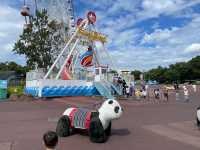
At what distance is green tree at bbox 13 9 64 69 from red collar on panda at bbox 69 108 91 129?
1195 inches

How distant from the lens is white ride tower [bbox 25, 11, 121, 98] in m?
30.1

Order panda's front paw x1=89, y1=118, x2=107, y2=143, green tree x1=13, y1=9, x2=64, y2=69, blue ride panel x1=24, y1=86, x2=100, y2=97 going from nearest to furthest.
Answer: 1. panda's front paw x1=89, y1=118, x2=107, y2=143
2. blue ride panel x1=24, y1=86, x2=100, y2=97
3. green tree x1=13, y1=9, x2=64, y2=69

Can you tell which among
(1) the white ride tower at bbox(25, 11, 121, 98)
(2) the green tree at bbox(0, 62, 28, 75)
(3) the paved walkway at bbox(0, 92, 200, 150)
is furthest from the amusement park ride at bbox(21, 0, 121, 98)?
(2) the green tree at bbox(0, 62, 28, 75)

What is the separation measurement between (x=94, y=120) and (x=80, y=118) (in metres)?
0.69

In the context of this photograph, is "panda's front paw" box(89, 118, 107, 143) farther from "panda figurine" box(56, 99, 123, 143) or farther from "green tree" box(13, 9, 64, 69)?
"green tree" box(13, 9, 64, 69)

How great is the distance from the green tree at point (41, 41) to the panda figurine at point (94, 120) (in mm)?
30366

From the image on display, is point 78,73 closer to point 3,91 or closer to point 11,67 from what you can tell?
point 3,91

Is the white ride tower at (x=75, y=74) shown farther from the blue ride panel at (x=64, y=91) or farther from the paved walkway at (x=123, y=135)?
the paved walkway at (x=123, y=135)

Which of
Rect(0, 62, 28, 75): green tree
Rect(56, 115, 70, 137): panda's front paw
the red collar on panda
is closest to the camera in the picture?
the red collar on panda

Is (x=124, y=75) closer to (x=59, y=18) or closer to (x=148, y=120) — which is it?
(x=59, y=18)

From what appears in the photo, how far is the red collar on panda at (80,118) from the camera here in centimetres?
998

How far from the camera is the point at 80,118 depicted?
33.2 feet

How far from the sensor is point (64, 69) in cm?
3356

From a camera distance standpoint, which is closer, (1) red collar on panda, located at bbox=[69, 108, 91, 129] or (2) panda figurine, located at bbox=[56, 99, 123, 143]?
(2) panda figurine, located at bbox=[56, 99, 123, 143]
